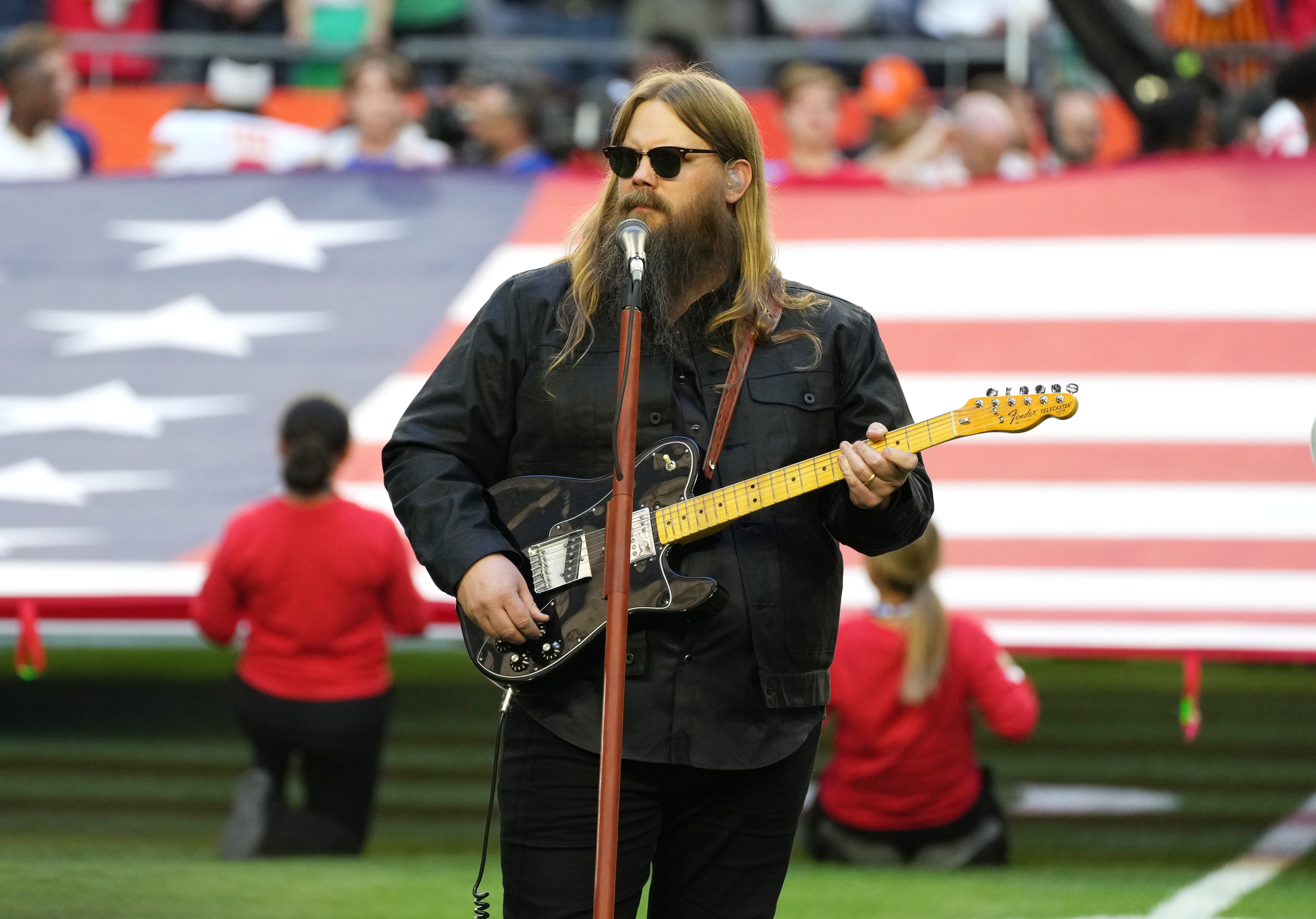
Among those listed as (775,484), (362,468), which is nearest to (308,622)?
(362,468)

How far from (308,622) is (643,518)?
2745 millimetres

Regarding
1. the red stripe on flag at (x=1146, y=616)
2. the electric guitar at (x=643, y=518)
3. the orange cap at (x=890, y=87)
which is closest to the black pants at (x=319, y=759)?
the red stripe on flag at (x=1146, y=616)

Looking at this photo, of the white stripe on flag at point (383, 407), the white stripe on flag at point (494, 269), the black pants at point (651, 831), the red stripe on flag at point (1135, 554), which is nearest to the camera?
the black pants at point (651, 831)

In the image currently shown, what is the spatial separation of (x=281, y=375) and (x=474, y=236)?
2.82 ft

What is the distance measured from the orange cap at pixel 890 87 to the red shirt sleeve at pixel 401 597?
476 centimetres

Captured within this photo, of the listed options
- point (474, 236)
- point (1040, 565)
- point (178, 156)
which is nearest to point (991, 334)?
point (1040, 565)

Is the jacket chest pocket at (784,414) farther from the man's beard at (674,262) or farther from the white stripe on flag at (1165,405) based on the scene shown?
the white stripe on flag at (1165,405)

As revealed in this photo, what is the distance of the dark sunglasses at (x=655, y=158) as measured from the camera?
2.62 metres

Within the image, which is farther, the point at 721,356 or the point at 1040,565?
the point at 1040,565

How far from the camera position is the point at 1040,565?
534 centimetres

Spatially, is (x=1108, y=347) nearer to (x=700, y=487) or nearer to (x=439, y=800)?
(x=439, y=800)

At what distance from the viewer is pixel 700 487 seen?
8.60 ft

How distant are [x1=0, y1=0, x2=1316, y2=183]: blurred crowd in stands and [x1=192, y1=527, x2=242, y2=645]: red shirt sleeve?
1.87 metres

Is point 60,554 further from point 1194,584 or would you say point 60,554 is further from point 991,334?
point 1194,584
